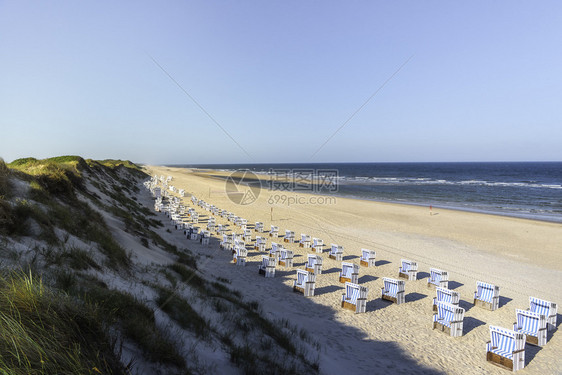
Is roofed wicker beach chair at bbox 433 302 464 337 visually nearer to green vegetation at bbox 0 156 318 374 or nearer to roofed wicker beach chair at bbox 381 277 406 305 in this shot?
roofed wicker beach chair at bbox 381 277 406 305

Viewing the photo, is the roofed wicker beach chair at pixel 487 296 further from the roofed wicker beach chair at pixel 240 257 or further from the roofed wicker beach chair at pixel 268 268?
the roofed wicker beach chair at pixel 240 257

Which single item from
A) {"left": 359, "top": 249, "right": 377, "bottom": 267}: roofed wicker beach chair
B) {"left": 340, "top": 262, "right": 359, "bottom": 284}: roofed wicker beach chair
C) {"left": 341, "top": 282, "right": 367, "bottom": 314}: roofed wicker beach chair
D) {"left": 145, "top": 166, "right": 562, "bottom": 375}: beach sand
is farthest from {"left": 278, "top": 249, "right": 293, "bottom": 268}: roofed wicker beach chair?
{"left": 341, "top": 282, "right": 367, "bottom": 314}: roofed wicker beach chair

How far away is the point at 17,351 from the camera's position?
2.25 m

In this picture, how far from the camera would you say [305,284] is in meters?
10.0

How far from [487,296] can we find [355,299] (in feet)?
14.9

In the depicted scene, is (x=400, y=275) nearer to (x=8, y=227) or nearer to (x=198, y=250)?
(x=198, y=250)

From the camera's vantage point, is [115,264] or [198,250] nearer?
[115,264]

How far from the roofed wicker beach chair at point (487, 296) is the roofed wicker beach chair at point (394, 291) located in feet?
7.85

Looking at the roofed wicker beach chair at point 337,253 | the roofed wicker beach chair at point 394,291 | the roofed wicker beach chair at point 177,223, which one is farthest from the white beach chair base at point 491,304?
the roofed wicker beach chair at point 177,223

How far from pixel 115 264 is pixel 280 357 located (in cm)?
431

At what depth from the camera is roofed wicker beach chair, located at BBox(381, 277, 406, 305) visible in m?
9.88

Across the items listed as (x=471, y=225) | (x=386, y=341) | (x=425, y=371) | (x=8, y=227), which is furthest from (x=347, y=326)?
(x=471, y=225)

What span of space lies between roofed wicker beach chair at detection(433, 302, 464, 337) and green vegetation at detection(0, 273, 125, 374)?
319 inches

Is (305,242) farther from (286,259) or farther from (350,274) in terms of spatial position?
(350,274)
